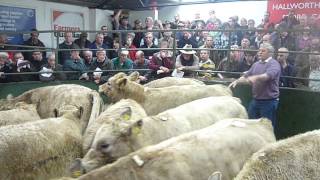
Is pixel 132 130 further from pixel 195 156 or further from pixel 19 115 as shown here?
pixel 19 115

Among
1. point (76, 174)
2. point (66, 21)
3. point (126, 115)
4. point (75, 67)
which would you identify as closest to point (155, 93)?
point (126, 115)

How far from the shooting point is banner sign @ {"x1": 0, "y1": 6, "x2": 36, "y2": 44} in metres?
12.0

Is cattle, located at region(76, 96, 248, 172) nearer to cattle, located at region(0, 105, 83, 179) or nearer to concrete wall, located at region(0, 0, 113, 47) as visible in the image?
cattle, located at region(0, 105, 83, 179)

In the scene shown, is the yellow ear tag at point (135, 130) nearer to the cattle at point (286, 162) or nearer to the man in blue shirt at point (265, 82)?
the cattle at point (286, 162)

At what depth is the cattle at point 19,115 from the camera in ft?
16.1

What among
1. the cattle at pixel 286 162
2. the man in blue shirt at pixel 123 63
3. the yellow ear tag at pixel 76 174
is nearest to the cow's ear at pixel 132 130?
the yellow ear tag at pixel 76 174

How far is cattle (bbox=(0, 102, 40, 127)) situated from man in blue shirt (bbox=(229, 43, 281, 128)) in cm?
297

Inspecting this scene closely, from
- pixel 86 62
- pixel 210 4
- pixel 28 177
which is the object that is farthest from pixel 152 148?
pixel 210 4

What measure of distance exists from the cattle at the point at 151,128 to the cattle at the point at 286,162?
3.58 ft

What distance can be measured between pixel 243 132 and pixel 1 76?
15.8ft

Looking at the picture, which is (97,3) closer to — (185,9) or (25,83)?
(185,9)

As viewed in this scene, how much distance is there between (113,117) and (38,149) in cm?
81

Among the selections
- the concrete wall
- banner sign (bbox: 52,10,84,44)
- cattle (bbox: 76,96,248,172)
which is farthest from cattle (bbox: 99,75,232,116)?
banner sign (bbox: 52,10,84,44)

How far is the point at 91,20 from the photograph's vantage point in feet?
48.1
